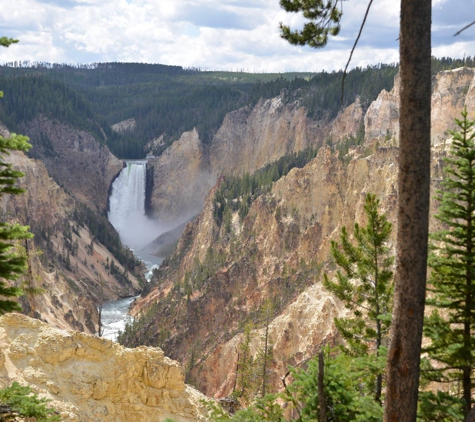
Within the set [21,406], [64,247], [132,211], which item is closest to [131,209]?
[132,211]

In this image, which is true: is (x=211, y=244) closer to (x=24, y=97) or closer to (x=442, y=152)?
(x=442, y=152)

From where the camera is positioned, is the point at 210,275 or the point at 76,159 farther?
the point at 76,159

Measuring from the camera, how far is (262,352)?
3584 cm

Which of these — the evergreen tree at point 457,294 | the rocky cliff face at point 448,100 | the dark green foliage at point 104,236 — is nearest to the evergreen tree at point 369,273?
the evergreen tree at point 457,294

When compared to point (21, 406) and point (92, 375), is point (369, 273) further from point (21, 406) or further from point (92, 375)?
point (21, 406)

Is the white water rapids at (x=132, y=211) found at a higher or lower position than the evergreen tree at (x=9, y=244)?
lower

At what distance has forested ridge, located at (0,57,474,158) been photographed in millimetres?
91438

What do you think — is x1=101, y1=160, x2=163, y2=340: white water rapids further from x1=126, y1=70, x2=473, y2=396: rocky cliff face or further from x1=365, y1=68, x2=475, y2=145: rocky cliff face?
x1=365, y1=68, x2=475, y2=145: rocky cliff face

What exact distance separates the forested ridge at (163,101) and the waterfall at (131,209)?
482 inches

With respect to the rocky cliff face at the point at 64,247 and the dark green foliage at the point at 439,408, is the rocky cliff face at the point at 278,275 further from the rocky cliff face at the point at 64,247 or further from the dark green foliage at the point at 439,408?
the dark green foliage at the point at 439,408

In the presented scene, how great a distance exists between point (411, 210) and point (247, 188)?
6843 cm

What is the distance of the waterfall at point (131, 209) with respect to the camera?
105250mm

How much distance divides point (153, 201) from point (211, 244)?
1718 inches

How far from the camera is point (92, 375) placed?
16.0 metres
